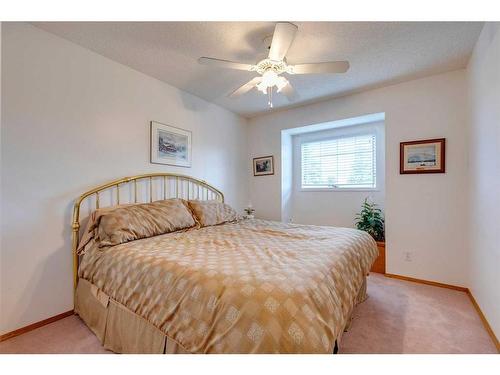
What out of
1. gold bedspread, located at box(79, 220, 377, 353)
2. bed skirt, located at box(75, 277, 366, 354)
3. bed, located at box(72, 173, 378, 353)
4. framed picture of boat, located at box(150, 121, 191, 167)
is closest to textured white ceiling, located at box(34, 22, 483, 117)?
framed picture of boat, located at box(150, 121, 191, 167)

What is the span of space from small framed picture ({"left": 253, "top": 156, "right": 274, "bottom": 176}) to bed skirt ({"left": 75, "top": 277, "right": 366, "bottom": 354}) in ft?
9.06

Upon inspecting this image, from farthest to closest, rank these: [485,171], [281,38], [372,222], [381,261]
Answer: [372,222], [381,261], [485,171], [281,38]

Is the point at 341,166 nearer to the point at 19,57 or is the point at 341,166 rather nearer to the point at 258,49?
the point at 258,49

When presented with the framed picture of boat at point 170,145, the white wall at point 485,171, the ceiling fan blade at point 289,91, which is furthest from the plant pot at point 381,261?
the framed picture of boat at point 170,145

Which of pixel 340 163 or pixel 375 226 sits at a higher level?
pixel 340 163

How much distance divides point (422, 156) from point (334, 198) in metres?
1.39

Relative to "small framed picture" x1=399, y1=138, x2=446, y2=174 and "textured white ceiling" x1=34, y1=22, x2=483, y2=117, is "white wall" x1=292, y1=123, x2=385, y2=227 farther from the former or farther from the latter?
"textured white ceiling" x1=34, y1=22, x2=483, y2=117

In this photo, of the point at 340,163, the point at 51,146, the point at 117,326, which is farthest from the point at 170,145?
the point at 340,163

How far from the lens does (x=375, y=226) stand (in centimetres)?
321

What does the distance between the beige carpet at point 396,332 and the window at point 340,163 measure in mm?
1798

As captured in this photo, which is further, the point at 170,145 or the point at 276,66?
the point at 170,145

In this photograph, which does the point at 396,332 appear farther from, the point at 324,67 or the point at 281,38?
the point at 281,38

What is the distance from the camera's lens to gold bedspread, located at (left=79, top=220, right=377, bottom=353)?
3.00ft
